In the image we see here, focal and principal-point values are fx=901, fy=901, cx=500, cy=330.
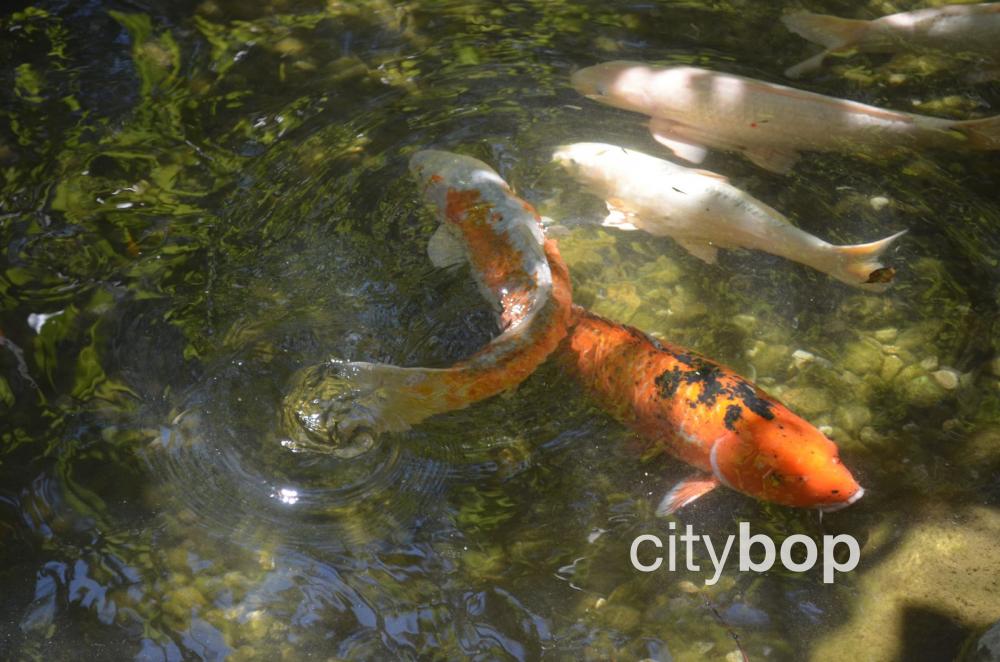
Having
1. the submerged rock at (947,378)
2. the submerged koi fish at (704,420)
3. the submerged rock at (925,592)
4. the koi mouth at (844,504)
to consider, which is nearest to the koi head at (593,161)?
the submerged koi fish at (704,420)

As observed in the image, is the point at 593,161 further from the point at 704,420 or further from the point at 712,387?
the point at 704,420

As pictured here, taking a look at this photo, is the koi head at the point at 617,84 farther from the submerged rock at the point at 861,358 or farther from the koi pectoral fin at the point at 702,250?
the submerged rock at the point at 861,358

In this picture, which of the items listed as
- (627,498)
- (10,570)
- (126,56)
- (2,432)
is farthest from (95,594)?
(126,56)

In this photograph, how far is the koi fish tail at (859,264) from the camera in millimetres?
4113

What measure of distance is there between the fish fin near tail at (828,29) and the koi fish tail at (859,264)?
2149 mm

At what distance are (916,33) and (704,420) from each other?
3582 millimetres

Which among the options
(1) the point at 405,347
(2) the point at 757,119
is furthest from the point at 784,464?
(2) the point at 757,119

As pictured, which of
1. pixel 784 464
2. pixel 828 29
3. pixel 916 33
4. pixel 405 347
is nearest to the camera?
pixel 784 464

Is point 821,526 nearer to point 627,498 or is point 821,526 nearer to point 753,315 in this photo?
point 627,498

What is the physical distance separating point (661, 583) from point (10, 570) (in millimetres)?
2434

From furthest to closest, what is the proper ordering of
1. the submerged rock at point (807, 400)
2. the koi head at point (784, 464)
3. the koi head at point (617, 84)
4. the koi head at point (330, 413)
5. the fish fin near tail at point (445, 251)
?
the koi head at point (617, 84), the fish fin near tail at point (445, 251), the submerged rock at point (807, 400), the koi head at point (330, 413), the koi head at point (784, 464)

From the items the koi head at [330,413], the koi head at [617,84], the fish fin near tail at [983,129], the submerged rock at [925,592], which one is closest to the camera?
the submerged rock at [925,592]

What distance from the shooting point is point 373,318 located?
423 cm

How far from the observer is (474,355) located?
A: 366 cm
